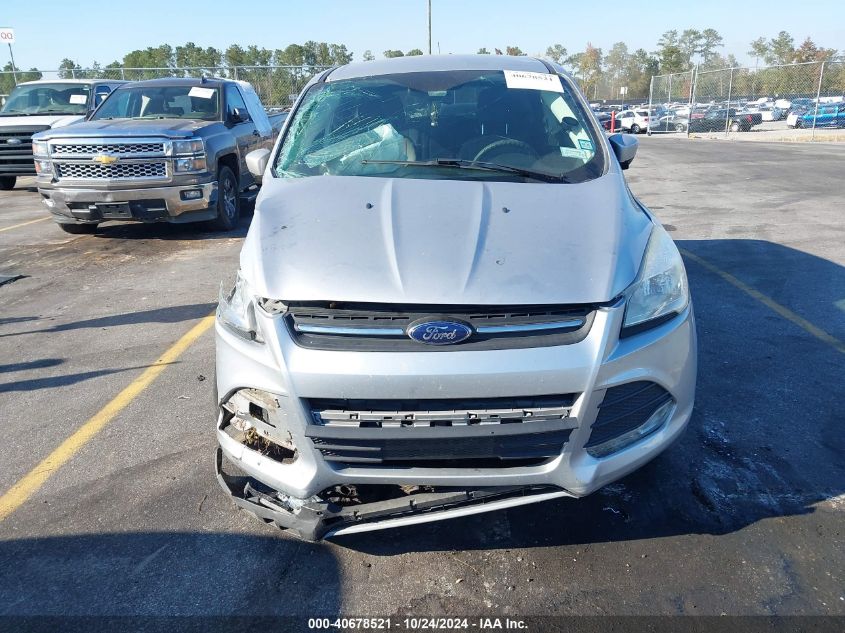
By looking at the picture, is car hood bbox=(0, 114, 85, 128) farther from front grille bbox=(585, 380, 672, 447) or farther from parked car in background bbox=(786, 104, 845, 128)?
parked car in background bbox=(786, 104, 845, 128)

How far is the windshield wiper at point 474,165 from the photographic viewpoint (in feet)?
11.3

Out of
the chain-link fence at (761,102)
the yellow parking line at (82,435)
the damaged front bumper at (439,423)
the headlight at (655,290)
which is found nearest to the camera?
the damaged front bumper at (439,423)

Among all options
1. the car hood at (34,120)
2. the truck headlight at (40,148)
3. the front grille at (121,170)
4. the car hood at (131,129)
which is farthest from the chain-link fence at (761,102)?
the truck headlight at (40,148)

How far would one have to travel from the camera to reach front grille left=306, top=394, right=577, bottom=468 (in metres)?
2.37

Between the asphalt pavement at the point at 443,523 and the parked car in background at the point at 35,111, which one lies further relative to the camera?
the parked car in background at the point at 35,111

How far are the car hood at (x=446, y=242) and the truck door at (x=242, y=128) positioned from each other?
6.69 m

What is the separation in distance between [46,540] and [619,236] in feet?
8.89

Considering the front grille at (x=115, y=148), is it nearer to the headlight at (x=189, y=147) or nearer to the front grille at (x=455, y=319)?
the headlight at (x=189, y=147)

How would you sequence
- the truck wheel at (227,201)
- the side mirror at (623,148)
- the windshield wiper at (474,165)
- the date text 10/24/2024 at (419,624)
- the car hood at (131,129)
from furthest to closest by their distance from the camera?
the truck wheel at (227,201)
the car hood at (131,129)
the side mirror at (623,148)
the windshield wiper at (474,165)
the date text 10/24/2024 at (419,624)

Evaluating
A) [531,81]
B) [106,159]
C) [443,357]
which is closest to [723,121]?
[106,159]

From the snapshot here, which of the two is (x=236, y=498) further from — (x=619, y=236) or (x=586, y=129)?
(x=586, y=129)

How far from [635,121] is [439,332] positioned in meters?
38.2

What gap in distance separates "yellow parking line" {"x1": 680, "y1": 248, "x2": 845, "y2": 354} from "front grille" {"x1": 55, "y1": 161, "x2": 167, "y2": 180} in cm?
606

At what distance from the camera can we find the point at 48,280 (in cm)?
720
